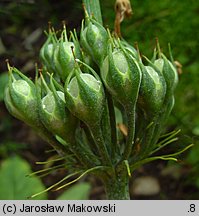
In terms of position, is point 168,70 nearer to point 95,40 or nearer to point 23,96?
point 95,40

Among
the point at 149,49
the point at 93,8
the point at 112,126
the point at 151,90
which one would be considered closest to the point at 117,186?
the point at 112,126

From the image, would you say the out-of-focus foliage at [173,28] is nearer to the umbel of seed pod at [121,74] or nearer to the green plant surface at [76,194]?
the green plant surface at [76,194]

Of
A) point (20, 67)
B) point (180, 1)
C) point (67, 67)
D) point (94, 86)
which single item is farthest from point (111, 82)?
point (20, 67)

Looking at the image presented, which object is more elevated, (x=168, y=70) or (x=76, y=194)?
Answer: (x=168, y=70)

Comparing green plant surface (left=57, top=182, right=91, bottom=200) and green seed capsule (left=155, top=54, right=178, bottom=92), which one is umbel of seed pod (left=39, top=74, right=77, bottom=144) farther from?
green plant surface (left=57, top=182, right=91, bottom=200)

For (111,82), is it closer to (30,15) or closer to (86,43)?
(86,43)

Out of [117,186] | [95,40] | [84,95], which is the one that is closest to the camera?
[84,95]

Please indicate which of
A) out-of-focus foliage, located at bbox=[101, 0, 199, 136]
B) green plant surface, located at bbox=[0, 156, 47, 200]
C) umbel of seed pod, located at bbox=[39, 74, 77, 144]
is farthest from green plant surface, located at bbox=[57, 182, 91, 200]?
umbel of seed pod, located at bbox=[39, 74, 77, 144]
